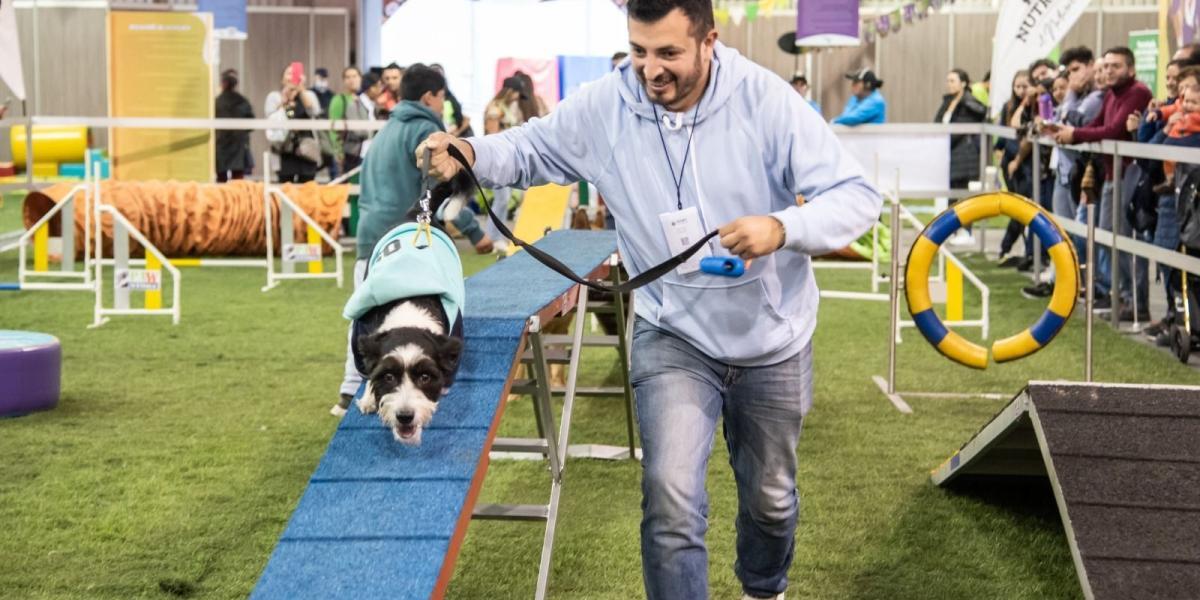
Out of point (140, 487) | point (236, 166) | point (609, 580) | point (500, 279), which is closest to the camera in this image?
point (609, 580)

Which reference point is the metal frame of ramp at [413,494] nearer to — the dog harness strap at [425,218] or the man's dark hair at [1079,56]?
the dog harness strap at [425,218]

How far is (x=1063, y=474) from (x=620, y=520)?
1851mm

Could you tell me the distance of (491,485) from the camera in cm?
626

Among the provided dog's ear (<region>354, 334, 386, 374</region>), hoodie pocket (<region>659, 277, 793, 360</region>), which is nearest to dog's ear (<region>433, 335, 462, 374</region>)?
dog's ear (<region>354, 334, 386, 374</region>)

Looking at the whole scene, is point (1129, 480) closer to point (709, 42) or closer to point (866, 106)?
point (709, 42)

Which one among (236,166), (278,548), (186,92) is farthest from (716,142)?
(236,166)

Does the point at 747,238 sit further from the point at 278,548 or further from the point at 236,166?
the point at 236,166

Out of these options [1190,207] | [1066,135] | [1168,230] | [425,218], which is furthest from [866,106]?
[425,218]

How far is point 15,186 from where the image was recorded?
1286 cm

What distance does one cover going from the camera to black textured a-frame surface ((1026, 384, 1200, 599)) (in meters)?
3.87

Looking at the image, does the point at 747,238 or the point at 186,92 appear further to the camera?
the point at 186,92

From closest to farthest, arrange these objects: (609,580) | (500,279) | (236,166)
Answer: (609,580) → (500,279) → (236,166)

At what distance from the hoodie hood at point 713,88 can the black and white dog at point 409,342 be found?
1.91 ft

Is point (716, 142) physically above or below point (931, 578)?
above
